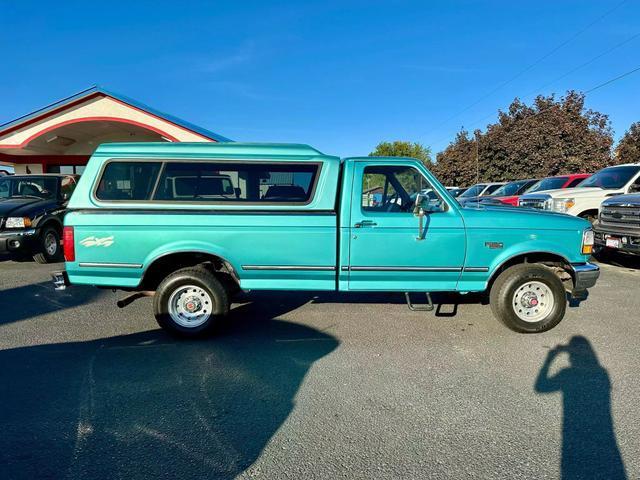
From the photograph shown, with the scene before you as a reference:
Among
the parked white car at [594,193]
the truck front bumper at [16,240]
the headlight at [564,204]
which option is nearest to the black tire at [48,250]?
the truck front bumper at [16,240]

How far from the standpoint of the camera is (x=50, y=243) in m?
8.86

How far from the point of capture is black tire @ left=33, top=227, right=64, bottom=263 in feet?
27.8

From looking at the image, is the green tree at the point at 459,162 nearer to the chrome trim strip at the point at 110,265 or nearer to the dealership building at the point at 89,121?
the dealership building at the point at 89,121

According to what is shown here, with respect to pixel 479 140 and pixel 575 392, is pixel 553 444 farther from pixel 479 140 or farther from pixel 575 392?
pixel 479 140

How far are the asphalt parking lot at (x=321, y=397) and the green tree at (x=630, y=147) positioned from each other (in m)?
28.0

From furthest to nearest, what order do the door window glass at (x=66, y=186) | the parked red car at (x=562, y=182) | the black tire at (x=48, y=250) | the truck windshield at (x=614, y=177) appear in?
1. the parked red car at (x=562, y=182)
2. the door window glass at (x=66, y=186)
3. the truck windshield at (x=614, y=177)
4. the black tire at (x=48, y=250)

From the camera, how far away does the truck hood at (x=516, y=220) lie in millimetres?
4391

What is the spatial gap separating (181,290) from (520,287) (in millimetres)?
3904

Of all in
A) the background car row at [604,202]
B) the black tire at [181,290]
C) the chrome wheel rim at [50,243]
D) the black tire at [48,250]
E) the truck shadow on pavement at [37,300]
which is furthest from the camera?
the chrome wheel rim at [50,243]

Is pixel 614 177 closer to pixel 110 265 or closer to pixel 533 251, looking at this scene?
pixel 533 251

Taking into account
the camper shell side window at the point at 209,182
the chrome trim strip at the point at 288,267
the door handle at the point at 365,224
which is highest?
the camper shell side window at the point at 209,182

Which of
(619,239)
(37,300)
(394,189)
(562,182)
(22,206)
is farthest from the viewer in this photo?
(562,182)

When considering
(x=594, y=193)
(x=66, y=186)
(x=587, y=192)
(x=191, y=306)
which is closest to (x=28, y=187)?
(x=66, y=186)

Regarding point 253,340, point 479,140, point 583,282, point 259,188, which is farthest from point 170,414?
point 479,140
